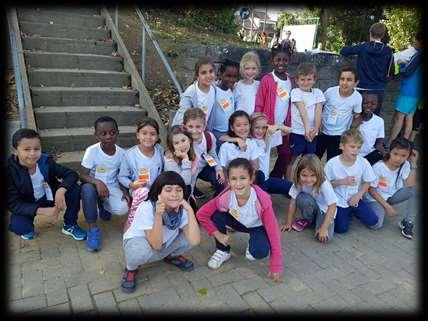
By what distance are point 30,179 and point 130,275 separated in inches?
50.1

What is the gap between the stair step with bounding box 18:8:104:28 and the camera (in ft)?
21.2

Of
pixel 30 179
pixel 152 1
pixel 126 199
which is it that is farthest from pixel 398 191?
pixel 152 1

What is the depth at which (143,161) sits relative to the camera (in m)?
3.48

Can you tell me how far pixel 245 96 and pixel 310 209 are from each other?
5.10 feet

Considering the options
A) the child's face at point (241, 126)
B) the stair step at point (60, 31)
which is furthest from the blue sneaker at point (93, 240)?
the stair step at point (60, 31)

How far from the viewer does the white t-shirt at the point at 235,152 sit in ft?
12.5

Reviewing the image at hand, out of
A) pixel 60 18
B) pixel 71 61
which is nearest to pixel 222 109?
pixel 71 61

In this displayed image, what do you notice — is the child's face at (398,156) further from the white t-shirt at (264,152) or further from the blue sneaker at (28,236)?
the blue sneaker at (28,236)

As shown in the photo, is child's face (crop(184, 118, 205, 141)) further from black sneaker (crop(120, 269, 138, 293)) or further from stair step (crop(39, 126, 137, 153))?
stair step (crop(39, 126, 137, 153))

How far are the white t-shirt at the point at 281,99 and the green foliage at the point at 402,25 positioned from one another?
378 inches

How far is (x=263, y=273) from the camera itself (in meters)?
3.02

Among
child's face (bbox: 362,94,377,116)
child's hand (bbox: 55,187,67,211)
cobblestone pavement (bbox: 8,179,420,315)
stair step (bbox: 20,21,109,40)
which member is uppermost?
stair step (bbox: 20,21,109,40)

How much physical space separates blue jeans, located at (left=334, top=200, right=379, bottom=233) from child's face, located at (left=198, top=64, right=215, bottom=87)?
1.97 meters

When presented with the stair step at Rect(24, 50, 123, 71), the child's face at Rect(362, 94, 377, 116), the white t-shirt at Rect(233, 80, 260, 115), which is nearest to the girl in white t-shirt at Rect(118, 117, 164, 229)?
the white t-shirt at Rect(233, 80, 260, 115)
